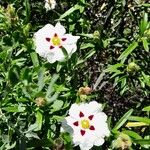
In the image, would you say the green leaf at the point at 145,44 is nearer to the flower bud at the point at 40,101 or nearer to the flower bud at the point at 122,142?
the flower bud at the point at 122,142

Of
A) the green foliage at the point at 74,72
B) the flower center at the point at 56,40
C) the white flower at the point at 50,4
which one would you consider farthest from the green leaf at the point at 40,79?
the white flower at the point at 50,4

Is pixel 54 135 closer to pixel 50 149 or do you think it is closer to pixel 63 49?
pixel 50 149

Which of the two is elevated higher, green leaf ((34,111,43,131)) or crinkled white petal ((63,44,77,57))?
crinkled white petal ((63,44,77,57))

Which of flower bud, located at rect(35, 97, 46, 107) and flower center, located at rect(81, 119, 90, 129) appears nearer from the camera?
flower bud, located at rect(35, 97, 46, 107)

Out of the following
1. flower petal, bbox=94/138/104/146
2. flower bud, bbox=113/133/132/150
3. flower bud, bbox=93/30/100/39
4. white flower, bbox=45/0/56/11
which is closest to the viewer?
flower bud, bbox=113/133/132/150

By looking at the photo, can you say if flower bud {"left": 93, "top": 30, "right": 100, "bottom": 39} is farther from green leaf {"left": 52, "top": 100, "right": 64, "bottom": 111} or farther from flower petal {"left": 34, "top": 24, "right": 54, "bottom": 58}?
green leaf {"left": 52, "top": 100, "right": 64, "bottom": 111}

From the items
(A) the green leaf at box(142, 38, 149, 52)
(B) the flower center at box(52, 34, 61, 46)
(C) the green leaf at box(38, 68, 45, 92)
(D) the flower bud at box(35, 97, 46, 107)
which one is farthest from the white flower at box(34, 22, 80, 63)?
(A) the green leaf at box(142, 38, 149, 52)

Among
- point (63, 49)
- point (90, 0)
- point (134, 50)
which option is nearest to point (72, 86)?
point (63, 49)
